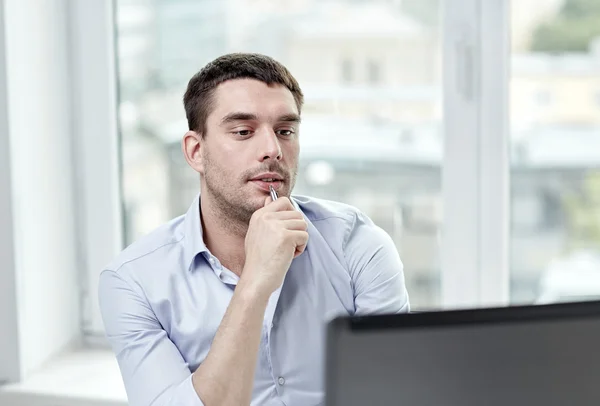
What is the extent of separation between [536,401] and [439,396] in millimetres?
86

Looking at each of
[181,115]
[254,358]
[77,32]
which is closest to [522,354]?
[254,358]

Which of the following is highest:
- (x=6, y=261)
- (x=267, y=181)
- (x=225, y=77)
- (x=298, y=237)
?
(x=225, y=77)

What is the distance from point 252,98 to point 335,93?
27.8 inches

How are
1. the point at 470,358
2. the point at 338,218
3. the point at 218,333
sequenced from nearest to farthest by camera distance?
the point at 470,358 < the point at 218,333 < the point at 338,218

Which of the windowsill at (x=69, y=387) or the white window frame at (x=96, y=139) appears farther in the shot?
the white window frame at (x=96, y=139)

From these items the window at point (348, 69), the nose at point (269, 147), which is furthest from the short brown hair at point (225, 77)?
the window at point (348, 69)

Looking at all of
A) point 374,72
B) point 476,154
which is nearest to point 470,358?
point 476,154

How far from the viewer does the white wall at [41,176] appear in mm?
2227

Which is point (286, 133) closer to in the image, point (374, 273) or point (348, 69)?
point (374, 273)

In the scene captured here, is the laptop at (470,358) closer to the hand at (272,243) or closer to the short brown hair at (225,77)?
the hand at (272,243)

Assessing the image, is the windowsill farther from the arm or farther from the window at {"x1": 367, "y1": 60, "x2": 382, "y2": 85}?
the window at {"x1": 367, "y1": 60, "x2": 382, "y2": 85}

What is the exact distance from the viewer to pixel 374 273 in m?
1.75

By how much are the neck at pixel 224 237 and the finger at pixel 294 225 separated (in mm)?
213

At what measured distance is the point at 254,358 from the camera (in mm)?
1491
